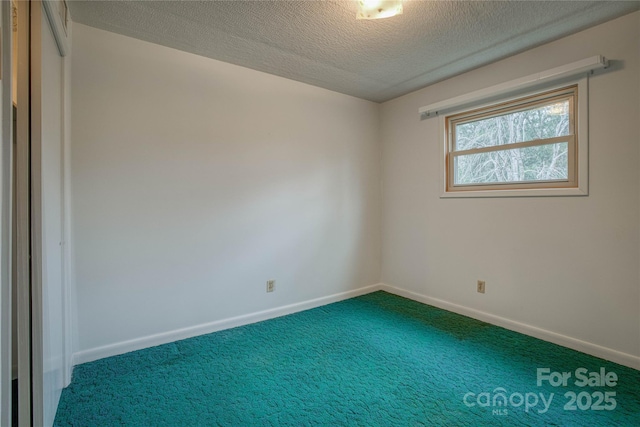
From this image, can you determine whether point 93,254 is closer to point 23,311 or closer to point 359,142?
point 23,311

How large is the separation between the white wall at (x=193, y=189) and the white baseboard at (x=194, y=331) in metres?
0.05

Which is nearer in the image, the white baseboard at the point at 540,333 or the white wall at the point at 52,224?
the white wall at the point at 52,224

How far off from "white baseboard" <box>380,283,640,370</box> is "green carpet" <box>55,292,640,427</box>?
0.22ft

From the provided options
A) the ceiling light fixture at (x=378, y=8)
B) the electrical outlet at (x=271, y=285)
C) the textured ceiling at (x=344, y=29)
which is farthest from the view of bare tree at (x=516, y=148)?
the electrical outlet at (x=271, y=285)

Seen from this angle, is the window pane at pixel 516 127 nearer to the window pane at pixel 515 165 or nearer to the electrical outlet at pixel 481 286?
the window pane at pixel 515 165

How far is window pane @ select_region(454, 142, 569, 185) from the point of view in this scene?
98.3 inches

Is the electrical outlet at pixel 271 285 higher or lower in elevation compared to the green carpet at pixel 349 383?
higher

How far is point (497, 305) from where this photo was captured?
2816mm

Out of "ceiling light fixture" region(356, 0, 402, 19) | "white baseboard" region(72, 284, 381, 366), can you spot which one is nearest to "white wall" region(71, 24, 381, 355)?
"white baseboard" region(72, 284, 381, 366)

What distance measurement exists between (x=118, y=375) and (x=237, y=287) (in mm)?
1057

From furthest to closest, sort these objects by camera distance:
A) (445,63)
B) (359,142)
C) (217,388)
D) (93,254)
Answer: (359,142) < (445,63) < (93,254) < (217,388)

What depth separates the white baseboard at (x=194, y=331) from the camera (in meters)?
2.19

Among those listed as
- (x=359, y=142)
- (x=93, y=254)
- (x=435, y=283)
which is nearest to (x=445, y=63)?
(x=359, y=142)

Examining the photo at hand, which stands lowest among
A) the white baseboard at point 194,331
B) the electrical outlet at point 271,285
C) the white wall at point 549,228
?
the white baseboard at point 194,331
